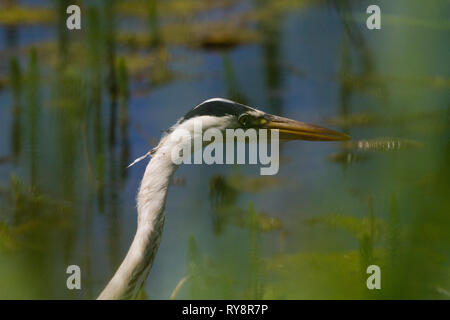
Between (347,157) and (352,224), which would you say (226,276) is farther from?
(347,157)

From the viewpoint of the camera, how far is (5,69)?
15.6 ft

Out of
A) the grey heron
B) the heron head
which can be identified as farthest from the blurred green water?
the heron head

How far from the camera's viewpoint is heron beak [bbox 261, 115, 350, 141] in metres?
2.56

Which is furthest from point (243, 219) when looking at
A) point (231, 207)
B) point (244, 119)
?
point (244, 119)

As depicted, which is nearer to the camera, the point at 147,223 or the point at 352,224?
the point at 147,223

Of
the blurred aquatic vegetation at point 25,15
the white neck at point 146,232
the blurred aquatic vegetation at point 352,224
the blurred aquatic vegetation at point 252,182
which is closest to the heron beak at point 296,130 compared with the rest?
the blurred aquatic vegetation at point 352,224

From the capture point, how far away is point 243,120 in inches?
97.1

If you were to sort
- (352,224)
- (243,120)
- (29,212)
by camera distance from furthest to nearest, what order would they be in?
(29,212) < (352,224) < (243,120)

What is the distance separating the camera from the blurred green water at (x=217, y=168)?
201 cm

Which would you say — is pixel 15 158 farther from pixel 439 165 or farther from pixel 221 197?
pixel 439 165

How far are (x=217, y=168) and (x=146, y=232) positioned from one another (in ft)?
5.82

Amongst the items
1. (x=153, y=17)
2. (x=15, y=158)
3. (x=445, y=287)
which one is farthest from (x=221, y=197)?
(x=445, y=287)

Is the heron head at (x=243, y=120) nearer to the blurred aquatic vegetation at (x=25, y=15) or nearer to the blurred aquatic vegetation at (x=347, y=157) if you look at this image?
the blurred aquatic vegetation at (x=347, y=157)

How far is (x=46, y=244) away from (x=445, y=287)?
7.13 feet
